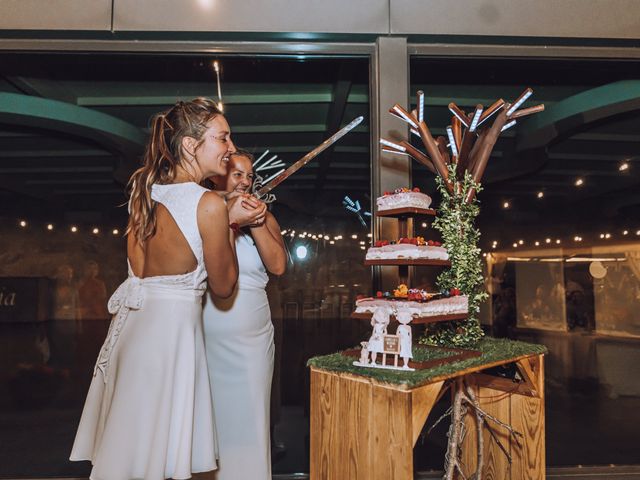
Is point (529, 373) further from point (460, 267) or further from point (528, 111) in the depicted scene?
point (528, 111)

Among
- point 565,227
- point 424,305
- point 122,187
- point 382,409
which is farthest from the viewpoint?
point 565,227

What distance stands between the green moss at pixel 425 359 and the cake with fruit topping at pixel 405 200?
59 cm

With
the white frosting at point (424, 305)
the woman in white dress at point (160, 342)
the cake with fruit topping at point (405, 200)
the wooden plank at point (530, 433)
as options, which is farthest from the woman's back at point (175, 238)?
the wooden plank at point (530, 433)

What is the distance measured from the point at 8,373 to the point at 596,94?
4358 millimetres

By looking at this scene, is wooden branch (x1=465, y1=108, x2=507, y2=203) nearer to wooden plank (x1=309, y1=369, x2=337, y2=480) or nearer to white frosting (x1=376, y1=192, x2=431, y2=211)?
white frosting (x1=376, y1=192, x2=431, y2=211)

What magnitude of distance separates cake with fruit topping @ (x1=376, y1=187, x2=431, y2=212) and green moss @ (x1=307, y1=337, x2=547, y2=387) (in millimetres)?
585

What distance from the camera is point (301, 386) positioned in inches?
139

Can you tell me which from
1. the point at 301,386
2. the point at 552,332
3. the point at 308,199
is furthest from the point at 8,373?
the point at 552,332

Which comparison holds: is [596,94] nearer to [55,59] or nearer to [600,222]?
[600,222]

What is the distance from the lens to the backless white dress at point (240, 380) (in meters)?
1.77

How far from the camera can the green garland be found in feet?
6.68

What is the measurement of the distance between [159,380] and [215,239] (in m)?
0.45

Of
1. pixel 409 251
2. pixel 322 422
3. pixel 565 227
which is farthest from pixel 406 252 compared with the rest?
pixel 565 227

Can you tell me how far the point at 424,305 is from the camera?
1.71 meters
